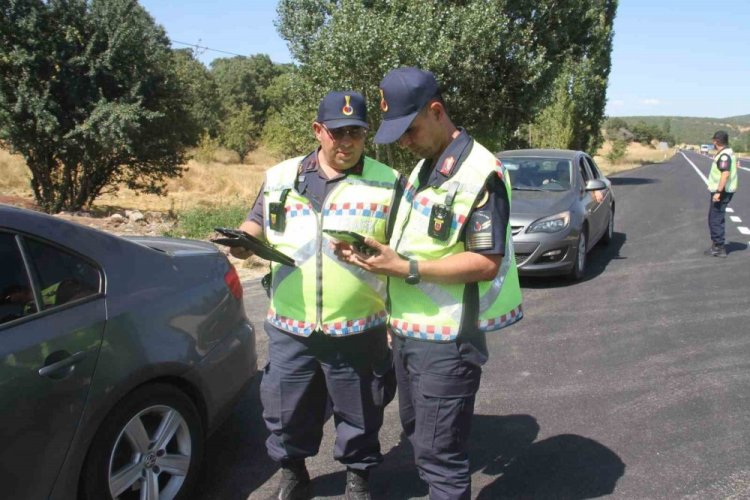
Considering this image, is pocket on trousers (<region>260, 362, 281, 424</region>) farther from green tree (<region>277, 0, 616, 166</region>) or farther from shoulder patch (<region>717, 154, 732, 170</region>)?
green tree (<region>277, 0, 616, 166</region>)

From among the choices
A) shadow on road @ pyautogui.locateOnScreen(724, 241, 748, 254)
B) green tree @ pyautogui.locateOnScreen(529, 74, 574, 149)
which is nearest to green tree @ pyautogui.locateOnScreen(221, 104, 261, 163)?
green tree @ pyautogui.locateOnScreen(529, 74, 574, 149)

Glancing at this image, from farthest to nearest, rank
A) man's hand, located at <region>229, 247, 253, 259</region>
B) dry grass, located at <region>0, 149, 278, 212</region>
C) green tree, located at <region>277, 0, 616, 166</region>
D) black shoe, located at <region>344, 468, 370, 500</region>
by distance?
dry grass, located at <region>0, 149, 278, 212</region> < green tree, located at <region>277, 0, 616, 166</region> < black shoe, located at <region>344, 468, 370, 500</region> < man's hand, located at <region>229, 247, 253, 259</region>

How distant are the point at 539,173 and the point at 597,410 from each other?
4.75 m

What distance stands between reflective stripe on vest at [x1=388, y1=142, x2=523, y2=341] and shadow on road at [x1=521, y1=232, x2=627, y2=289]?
4979 mm

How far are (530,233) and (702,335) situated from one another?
7.10 ft

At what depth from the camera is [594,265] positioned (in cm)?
820

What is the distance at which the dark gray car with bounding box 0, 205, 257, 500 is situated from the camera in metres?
2.14

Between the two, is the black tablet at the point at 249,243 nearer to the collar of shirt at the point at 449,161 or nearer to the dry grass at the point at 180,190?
the collar of shirt at the point at 449,161

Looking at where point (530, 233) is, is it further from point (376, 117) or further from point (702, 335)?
point (376, 117)

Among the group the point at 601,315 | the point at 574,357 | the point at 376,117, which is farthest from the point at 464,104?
the point at 574,357

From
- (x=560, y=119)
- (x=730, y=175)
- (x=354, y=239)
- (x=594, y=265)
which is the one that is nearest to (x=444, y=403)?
(x=354, y=239)

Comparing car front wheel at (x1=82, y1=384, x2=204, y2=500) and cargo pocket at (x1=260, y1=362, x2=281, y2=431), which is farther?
cargo pocket at (x1=260, y1=362, x2=281, y2=431)

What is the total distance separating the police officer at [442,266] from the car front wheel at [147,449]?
42.7 inches

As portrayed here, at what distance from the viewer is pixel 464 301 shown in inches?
89.5
